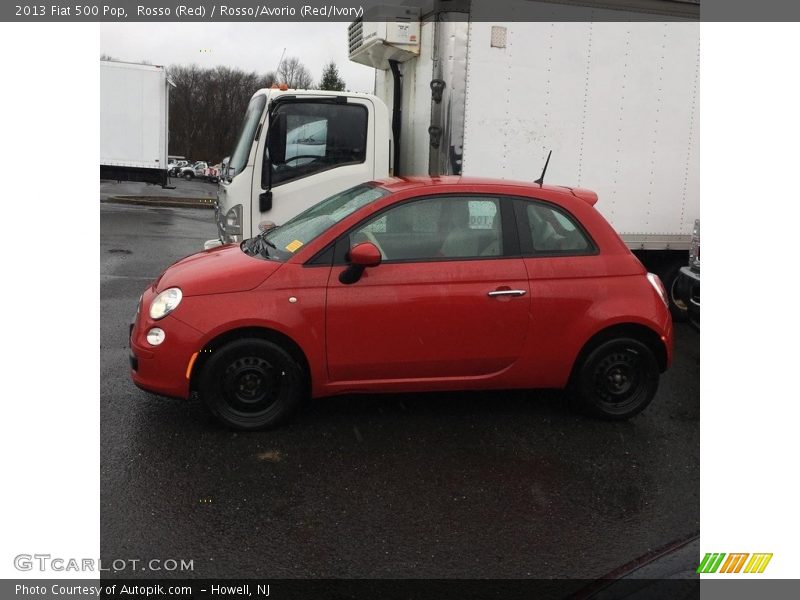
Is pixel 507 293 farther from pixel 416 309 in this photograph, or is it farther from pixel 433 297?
pixel 416 309

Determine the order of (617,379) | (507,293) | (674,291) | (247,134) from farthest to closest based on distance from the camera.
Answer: (674,291) → (247,134) → (617,379) → (507,293)

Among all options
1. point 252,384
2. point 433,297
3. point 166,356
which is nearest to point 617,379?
point 433,297

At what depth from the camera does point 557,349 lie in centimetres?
502

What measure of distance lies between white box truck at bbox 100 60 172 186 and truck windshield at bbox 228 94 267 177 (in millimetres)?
18231

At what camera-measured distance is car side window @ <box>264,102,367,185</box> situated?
285 inches

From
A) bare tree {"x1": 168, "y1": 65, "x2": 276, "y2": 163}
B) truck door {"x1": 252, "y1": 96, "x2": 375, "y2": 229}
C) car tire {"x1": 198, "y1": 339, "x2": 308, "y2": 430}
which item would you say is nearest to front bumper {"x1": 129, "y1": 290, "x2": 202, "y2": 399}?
car tire {"x1": 198, "y1": 339, "x2": 308, "y2": 430}

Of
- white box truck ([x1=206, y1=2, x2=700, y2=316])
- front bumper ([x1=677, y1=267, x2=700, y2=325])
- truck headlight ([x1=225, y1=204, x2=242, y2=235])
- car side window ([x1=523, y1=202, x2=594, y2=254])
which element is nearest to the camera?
car side window ([x1=523, y1=202, x2=594, y2=254])

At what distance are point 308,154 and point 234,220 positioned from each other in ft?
3.29

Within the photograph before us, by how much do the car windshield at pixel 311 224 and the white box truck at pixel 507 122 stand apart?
72.1 inches

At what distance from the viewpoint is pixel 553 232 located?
5.10 meters

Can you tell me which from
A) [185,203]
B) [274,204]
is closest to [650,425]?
[274,204]

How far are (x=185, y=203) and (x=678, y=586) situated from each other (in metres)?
24.9

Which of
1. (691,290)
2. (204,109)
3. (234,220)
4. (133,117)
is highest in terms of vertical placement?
(204,109)

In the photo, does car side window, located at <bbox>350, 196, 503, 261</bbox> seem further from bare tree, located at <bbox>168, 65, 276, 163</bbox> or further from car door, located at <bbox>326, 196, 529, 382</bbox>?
bare tree, located at <bbox>168, 65, 276, 163</bbox>
